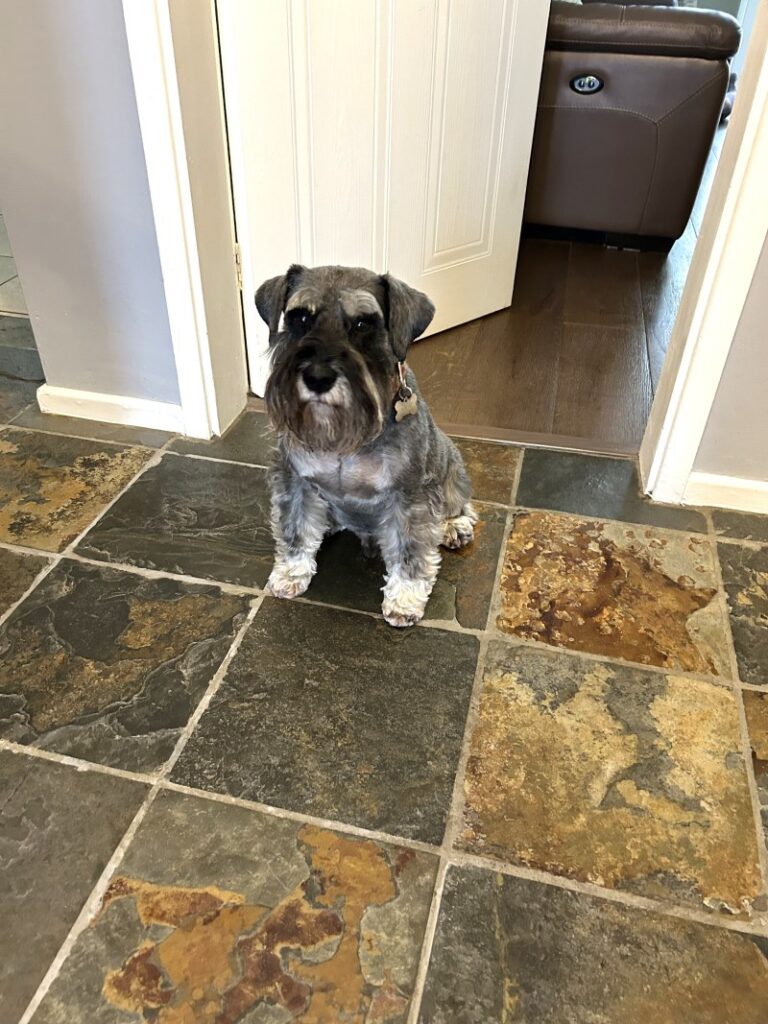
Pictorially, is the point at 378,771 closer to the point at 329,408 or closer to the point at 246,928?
the point at 246,928

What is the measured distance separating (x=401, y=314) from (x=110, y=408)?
1.38m

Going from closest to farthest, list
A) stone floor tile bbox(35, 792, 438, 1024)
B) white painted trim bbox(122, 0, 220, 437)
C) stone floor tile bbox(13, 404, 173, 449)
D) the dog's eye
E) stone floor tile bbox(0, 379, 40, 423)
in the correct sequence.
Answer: stone floor tile bbox(35, 792, 438, 1024), the dog's eye, white painted trim bbox(122, 0, 220, 437), stone floor tile bbox(13, 404, 173, 449), stone floor tile bbox(0, 379, 40, 423)

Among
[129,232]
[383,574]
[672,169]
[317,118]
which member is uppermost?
[317,118]

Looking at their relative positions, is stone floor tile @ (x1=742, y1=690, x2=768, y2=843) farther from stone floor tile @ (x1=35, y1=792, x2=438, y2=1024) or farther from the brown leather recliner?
the brown leather recliner

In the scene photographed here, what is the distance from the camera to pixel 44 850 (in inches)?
53.7

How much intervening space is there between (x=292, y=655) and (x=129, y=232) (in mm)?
1322

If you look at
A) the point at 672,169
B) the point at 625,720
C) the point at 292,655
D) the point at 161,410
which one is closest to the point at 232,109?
the point at 161,410

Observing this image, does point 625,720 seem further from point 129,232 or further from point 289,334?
point 129,232

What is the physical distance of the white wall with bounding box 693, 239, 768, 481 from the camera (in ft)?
6.37

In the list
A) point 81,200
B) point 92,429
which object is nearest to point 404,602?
point 92,429

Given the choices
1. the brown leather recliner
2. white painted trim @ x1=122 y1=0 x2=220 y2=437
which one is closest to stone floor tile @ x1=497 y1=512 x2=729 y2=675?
white painted trim @ x1=122 y1=0 x2=220 y2=437

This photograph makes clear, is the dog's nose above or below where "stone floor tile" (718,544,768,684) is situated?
above

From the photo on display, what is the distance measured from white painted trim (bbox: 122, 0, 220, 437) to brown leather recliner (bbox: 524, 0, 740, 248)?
88.4 inches

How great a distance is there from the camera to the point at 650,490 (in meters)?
2.28
